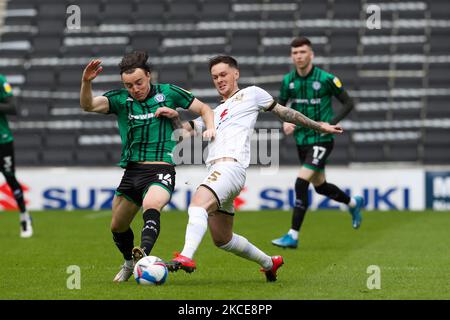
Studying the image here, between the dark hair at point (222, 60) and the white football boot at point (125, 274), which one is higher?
the dark hair at point (222, 60)

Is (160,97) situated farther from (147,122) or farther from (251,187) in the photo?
(251,187)

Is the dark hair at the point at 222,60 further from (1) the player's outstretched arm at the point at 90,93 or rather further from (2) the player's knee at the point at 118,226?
(2) the player's knee at the point at 118,226

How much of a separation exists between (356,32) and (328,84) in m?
11.1

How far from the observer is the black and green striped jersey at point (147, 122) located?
28.1 feet

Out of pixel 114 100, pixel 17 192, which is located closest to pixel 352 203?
pixel 17 192

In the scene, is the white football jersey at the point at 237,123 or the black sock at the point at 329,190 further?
the black sock at the point at 329,190

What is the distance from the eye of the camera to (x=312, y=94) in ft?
41.1

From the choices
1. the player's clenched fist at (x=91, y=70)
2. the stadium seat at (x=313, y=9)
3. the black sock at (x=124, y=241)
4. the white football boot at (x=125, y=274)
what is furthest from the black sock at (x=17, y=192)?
the stadium seat at (x=313, y=9)

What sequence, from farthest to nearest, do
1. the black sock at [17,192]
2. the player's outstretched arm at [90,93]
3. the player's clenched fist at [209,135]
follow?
the black sock at [17,192], the player's outstretched arm at [90,93], the player's clenched fist at [209,135]

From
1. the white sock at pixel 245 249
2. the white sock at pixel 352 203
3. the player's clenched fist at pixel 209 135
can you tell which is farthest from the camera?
the white sock at pixel 352 203

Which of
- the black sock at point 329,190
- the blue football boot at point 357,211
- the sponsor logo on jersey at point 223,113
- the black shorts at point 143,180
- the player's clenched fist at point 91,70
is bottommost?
the blue football boot at point 357,211

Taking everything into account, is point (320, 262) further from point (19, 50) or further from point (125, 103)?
point (19, 50)

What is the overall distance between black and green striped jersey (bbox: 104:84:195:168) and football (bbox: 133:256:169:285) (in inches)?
45.3

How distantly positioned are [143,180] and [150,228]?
0.50 meters
